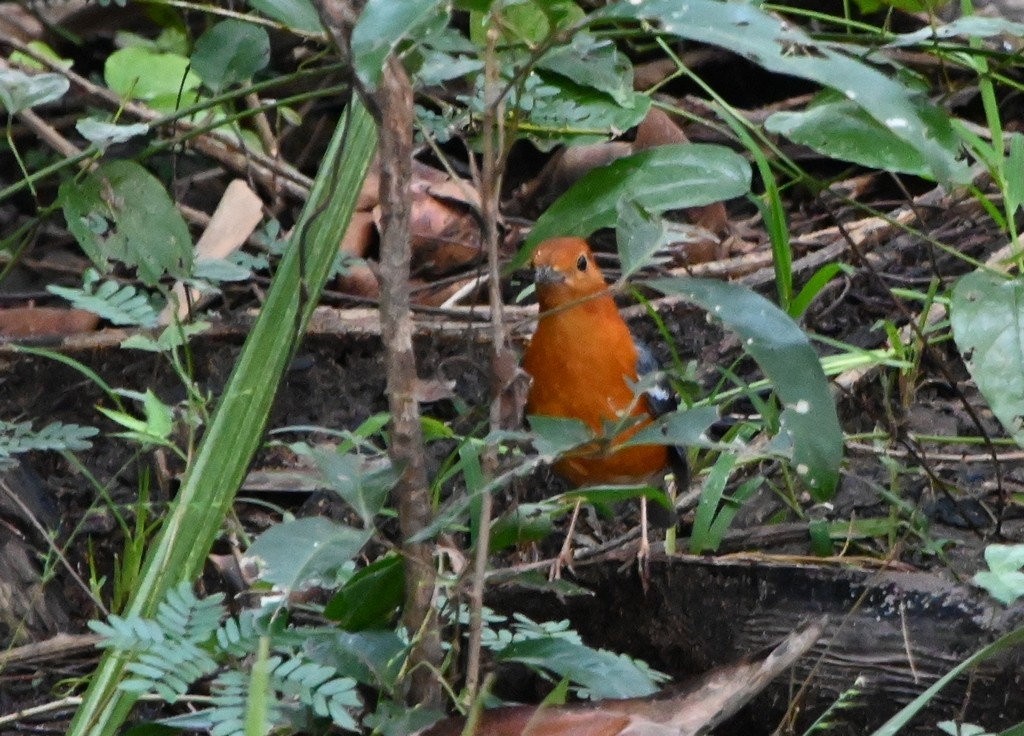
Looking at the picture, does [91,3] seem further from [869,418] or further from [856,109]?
[856,109]

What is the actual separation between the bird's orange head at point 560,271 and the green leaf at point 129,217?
1293 millimetres

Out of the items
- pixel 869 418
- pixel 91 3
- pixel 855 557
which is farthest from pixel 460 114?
pixel 91 3

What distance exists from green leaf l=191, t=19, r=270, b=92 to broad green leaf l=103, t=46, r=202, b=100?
196cm

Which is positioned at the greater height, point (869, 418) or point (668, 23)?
point (668, 23)

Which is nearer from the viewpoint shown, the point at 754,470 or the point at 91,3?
the point at 754,470

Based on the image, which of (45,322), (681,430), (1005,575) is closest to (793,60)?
(681,430)

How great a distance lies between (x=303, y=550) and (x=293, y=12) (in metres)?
0.99

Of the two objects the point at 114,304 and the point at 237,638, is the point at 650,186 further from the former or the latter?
the point at 114,304

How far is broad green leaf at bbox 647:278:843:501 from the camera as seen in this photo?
7.09 feet

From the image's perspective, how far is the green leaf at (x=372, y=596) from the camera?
2428mm

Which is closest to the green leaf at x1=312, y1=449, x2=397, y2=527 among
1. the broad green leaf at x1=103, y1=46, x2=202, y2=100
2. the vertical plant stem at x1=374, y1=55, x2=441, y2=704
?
the vertical plant stem at x1=374, y1=55, x2=441, y2=704

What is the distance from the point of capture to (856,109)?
2.47 meters

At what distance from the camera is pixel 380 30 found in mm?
1693

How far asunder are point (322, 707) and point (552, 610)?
1204mm
